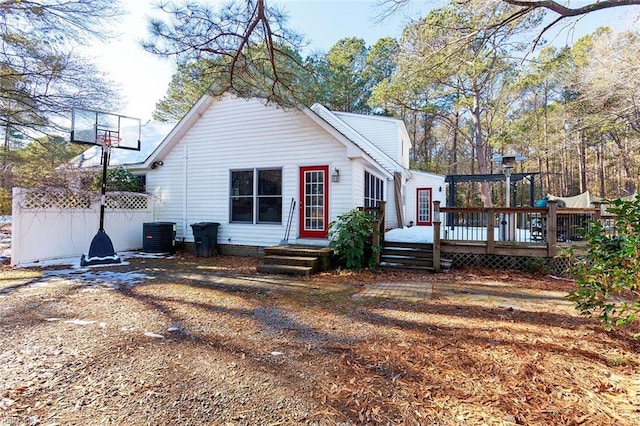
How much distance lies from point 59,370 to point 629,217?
486 centimetres

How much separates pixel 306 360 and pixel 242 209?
22.4ft

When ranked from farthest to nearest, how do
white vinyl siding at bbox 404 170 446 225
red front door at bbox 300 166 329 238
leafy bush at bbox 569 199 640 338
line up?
white vinyl siding at bbox 404 170 446 225 → red front door at bbox 300 166 329 238 → leafy bush at bbox 569 199 640 338

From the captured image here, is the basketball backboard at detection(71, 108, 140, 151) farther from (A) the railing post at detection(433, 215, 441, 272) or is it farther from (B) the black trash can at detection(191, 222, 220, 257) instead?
(A) the railing post at detection(433, 215, 441, 272)

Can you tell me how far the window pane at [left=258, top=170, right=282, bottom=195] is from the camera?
8.68 metres

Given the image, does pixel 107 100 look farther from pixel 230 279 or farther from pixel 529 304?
pixel 529 304

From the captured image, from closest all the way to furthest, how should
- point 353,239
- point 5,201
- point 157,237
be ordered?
point 353,239 < point 157,237 < point 5,201

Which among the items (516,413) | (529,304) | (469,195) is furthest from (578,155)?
(516,413)

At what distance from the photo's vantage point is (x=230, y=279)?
20.0 ft

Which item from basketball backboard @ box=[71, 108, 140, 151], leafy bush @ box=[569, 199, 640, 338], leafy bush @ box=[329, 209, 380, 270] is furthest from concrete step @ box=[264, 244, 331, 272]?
basketball backboard @ box=[71, 108, 140, 151]

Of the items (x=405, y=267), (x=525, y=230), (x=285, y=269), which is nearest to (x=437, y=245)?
(x=405, y=267)

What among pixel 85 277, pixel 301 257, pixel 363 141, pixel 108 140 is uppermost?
pixel 363 141

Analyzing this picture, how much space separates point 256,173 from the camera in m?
8.93

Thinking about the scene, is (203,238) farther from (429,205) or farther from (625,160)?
(625,160)

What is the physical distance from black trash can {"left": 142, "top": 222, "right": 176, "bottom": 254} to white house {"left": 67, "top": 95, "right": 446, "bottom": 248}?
0.56m
